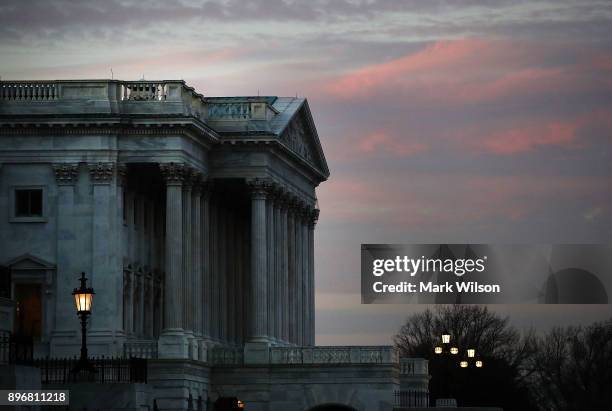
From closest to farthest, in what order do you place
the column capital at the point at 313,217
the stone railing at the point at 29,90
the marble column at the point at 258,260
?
the stone railing at the point at 29,90 → the marble column at the point at 258,260 → the column capital at the point at 313,217

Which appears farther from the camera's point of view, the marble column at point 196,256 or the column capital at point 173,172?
the marble column at point 196,256

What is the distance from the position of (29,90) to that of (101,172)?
6749 millimetres

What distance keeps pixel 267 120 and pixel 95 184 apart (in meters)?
16.7

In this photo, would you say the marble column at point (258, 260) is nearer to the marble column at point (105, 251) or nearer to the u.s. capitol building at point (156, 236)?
the u.s. capitol building at point (156, 236)

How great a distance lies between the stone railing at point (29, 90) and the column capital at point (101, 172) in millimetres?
5064

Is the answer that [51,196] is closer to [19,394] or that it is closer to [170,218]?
[170,218]

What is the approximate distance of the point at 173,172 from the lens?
123062mm

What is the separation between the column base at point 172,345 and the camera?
398ft

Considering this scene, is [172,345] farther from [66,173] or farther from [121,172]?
[66,173]

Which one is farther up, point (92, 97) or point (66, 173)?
point (92, 97)

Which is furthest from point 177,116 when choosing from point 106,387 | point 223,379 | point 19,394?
point 19,394

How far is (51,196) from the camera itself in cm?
12269

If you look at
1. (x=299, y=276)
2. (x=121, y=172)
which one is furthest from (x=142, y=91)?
(x=299, y=276)

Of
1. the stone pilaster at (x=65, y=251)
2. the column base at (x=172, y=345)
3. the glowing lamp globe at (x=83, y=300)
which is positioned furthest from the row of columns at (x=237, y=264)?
the glowing lamp globe at (x=83, y=300)
